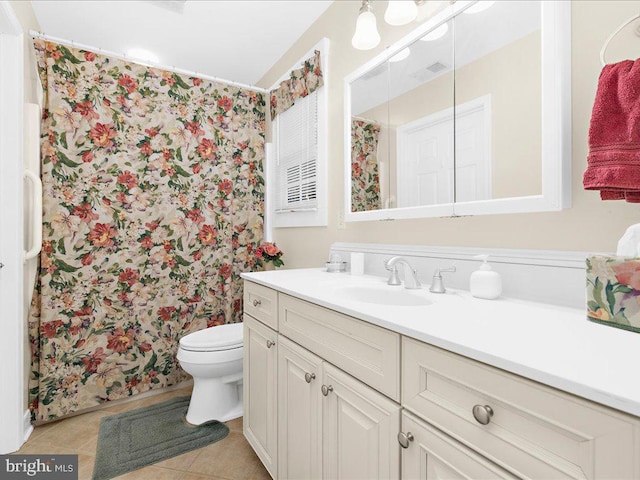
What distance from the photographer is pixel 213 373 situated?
1888mm

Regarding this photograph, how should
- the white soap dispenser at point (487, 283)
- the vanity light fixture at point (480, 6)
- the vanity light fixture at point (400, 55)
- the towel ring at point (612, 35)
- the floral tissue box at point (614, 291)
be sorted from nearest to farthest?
the floral tissue box at point (614, 291) → the towel ring at point (612, 35) → the white soap dispenser at point (487, 283) → the vanity light fixture at point (480, 6) → the vanity light fixture at point (400, 55)

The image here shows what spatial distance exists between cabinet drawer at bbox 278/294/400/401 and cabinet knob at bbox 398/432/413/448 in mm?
72

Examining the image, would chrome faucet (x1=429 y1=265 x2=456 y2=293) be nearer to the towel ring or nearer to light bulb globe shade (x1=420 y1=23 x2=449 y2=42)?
the towel ring

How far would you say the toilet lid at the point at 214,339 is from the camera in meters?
1.87

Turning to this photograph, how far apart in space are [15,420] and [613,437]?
2.41 meters

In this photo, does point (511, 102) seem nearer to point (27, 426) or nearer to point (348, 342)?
point (348, 342)

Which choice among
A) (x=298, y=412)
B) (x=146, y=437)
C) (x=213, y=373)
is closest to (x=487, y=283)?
(x=298, y=412)

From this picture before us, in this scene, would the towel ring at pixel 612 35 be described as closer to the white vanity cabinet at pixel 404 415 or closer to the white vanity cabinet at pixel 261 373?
the white vanity cabinet at pixel 404 415

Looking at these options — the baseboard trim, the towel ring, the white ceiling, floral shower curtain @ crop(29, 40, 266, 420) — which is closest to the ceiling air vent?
the towel ring

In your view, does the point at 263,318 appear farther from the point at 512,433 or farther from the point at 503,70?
the point at 503,70

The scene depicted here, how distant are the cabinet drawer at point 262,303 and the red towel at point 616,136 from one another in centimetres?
107

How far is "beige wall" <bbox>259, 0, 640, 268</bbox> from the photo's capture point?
2.86 ft

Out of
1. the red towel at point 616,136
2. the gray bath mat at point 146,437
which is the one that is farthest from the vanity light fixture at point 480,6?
the gray bath mat at point 146,437

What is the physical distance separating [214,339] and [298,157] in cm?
129
